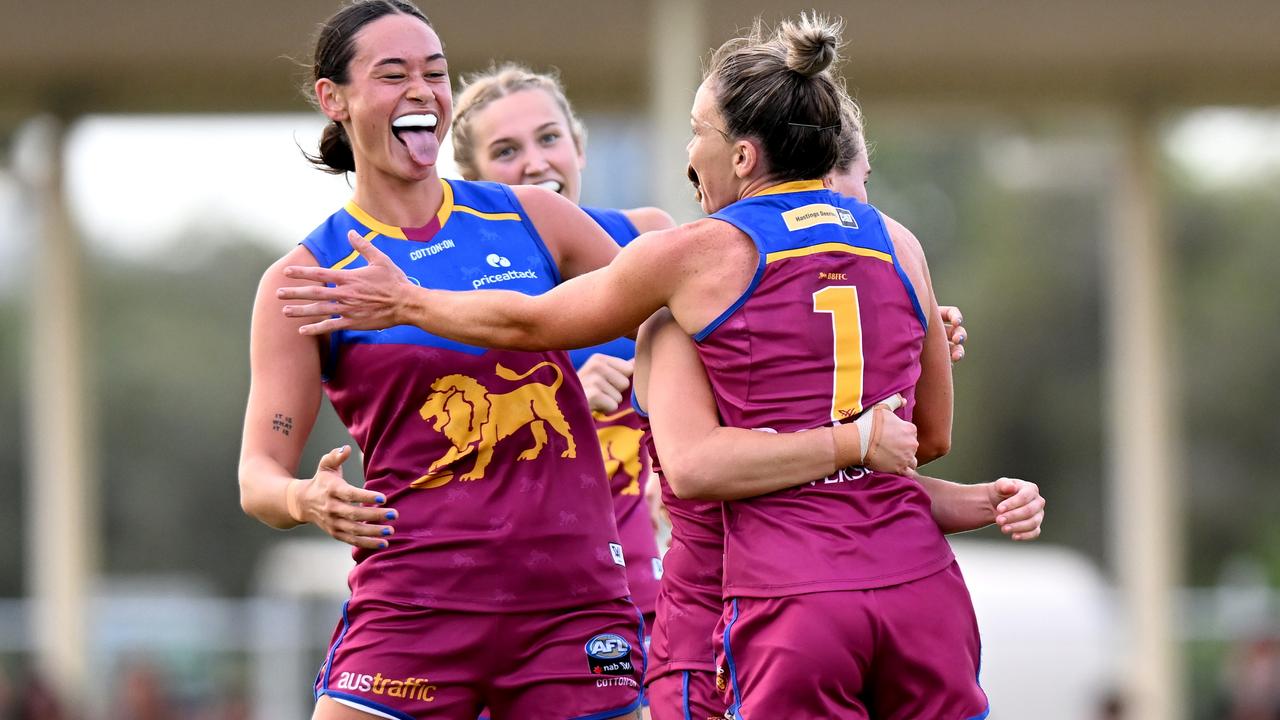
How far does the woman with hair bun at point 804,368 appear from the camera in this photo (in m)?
3.03

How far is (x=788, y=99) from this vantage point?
10.4 ft

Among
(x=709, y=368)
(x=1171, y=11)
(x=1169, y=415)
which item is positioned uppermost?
(x=1171, y=11)

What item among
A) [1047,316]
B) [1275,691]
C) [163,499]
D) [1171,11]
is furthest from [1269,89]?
[163,499]

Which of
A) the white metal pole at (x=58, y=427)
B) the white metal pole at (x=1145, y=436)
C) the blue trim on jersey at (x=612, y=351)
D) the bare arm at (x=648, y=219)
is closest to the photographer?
the bare arm at (x=648, y=219)

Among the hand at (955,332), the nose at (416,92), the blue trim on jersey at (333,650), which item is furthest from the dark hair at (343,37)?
the hand at (955,332)

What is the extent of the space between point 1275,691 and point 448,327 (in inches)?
391

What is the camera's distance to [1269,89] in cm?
1206

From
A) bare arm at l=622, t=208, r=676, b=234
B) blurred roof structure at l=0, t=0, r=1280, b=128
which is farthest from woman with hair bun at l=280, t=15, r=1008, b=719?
blurred roof structure at l=0, t=0, r=1280, b=128

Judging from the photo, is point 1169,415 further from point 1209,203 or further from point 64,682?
point 1209,203

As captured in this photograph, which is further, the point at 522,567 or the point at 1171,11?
the point at 1171,11

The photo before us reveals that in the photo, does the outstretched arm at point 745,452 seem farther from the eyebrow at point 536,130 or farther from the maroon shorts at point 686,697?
the eyebrow at point 536,130

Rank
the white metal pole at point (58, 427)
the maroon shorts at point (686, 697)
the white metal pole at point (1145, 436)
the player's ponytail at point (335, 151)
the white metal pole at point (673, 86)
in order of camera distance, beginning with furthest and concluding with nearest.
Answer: the white metal pole at point (1145, 436) < the white metal pole at point (58, 427) < the white metal pole at point (673, 86) < the player's ponytail at point (335, 151) < the maroon shorts at point (686, 697)

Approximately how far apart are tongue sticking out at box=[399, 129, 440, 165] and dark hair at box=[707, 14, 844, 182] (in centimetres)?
71

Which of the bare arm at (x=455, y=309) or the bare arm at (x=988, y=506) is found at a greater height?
the bare arm at (x=455, y=309)
